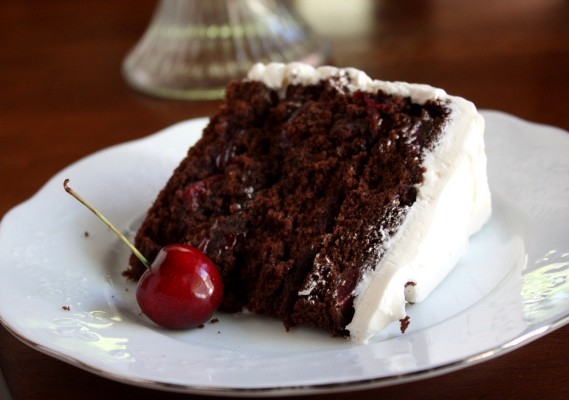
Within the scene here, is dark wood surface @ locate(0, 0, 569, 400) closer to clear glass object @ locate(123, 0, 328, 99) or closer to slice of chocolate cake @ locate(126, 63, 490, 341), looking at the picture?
clear glass object @ locate(123, 0, 328, 99)

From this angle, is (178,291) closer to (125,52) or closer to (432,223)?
(432,223)

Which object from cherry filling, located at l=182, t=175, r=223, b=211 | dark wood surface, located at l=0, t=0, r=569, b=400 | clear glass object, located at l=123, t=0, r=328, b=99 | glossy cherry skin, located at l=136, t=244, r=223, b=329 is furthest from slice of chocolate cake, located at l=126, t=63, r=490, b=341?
clear glass object, located at l=123, t=0, r=328, b=99

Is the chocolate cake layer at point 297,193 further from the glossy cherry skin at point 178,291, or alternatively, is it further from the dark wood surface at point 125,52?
the dark wood surface at point 125,52

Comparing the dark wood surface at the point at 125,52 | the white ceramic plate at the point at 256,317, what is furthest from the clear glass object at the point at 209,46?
the white ceramic plate at the point at 256,317

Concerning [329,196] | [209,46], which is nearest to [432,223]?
[329,196]

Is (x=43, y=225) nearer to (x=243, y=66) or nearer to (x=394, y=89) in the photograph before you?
(x=394, y=89)

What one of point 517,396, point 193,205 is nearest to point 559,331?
point 517,396
